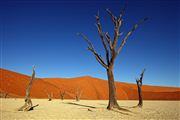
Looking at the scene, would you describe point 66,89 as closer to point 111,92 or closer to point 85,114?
point 111,92

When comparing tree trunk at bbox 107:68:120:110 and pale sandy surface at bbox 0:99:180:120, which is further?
tree trunk at bbox 107:68:120:110

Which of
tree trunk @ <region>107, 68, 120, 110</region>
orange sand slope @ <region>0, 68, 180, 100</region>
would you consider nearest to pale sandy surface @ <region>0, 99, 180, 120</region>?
tree trunk @ <region>107, 68, 120, 110</region>

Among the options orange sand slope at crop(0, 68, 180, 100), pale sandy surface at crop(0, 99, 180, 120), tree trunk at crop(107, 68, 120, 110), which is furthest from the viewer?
orange sand slope at crop(0, 68, 180, 100)

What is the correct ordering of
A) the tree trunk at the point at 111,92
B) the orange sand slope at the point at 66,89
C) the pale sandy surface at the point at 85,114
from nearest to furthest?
the pale sandy surface at the point at 85,114, the tree trunk at the point at 111,92, the orange sand slope at the point at 66,89

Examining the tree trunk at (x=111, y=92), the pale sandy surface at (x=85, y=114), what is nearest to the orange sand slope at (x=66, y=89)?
the tree trunk at (x=111, y=92)

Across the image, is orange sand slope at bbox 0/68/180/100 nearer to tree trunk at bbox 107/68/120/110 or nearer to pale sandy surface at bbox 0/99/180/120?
tree trunk at bbox 107/68/120/110

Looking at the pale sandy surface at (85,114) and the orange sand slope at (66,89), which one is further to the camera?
the orange sand slope at (66,89)

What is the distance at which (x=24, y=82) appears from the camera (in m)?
66.8

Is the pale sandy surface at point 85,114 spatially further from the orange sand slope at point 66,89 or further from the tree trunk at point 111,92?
the orange sand slope at point 66,89

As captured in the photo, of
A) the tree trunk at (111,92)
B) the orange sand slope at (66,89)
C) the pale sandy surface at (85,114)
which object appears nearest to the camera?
the pale sandy surface at (85,114)

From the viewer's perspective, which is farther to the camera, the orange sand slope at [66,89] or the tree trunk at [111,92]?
the orange sand slope at [66,89]

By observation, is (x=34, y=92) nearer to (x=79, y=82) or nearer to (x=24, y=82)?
(x=24, y=82)

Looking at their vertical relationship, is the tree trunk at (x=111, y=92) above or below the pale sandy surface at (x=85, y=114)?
above

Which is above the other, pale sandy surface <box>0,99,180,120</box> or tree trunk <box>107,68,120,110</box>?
tree trunk <box>107,68,120,110</box>
